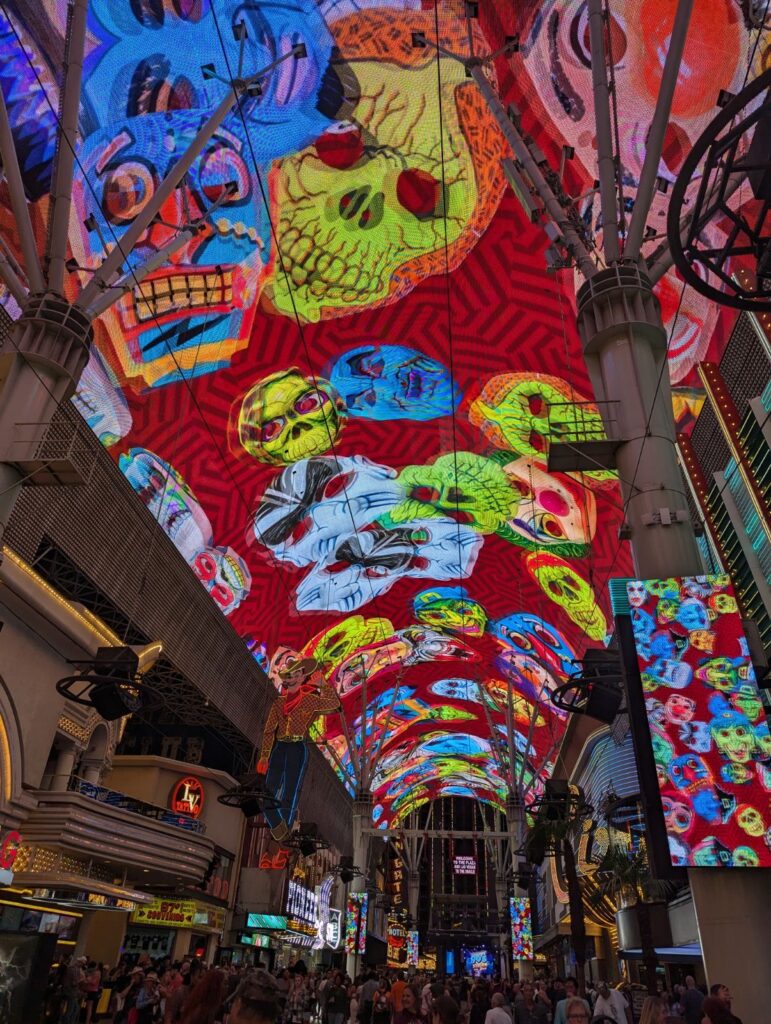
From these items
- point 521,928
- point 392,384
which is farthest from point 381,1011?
point 521,928

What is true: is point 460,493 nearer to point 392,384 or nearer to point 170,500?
point 392,384

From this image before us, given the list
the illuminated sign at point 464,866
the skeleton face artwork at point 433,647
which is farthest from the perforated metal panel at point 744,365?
the illuminated sign at point 464,866

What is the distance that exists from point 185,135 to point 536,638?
2654cm

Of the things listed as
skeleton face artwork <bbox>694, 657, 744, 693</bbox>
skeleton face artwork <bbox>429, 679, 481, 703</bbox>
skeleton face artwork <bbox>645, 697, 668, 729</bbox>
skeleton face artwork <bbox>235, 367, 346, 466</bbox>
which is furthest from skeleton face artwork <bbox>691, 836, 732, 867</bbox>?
skeleton face artwork <bbox>429, 679, 481, 703</bbox>

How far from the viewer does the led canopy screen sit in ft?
26.1

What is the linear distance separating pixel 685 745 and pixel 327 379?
639 inches

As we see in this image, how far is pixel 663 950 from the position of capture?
23.5 metres

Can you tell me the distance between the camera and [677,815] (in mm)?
8039

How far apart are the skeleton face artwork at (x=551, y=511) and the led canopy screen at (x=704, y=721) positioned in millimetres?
15200

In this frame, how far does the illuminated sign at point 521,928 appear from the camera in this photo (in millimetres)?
35594

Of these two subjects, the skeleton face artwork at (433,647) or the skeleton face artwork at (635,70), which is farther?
the skeleton face artwork at (433,647)

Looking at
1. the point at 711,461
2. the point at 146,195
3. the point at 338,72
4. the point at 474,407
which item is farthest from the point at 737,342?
the point at 146,195

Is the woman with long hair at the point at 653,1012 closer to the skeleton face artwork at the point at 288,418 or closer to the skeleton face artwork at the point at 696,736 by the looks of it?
the skeleton face artwork at the point at 696,736

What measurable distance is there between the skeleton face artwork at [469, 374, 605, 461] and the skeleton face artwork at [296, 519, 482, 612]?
617cm
